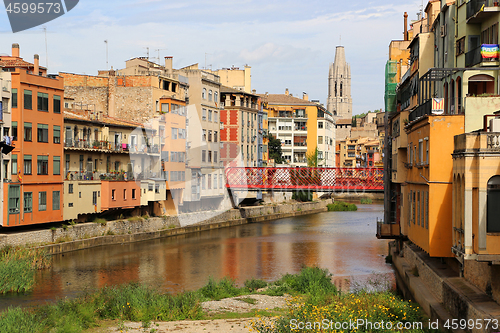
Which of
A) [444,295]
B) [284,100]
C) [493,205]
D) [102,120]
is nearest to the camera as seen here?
[493,205]

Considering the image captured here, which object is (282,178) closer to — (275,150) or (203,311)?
(275,150)

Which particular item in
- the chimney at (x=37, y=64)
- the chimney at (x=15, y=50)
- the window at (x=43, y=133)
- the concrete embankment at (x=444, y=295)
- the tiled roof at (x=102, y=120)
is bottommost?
the concrete embankment at (x=444, y=295)

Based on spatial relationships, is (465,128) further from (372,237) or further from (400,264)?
(372,237)

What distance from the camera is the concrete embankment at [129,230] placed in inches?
1591

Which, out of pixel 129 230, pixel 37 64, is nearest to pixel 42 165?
pixel 37 64

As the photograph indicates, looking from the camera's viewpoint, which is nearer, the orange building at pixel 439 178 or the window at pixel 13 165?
the orange building at pixel 439 178

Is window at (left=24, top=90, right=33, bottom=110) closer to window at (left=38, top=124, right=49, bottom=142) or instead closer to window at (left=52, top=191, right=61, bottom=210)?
window at (left=38, top=124, right=49, bottom=142)

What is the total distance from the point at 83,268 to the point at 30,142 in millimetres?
9753

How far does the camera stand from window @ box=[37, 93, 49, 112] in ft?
138

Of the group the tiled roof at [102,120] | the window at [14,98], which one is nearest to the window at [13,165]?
the window at [14,98]

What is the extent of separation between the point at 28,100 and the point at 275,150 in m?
61.4

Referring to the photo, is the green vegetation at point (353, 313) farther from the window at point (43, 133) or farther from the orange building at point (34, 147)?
the window at point (43, 133)

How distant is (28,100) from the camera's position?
134 ft

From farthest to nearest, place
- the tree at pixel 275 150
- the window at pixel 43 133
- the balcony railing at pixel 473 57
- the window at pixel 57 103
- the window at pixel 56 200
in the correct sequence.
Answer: the tree at pixel 275 150 → the window at pixel 57 103 → the window at pixel 56 200 → the window at pixel 43 133 → the balcony railing at pixel 473 57
